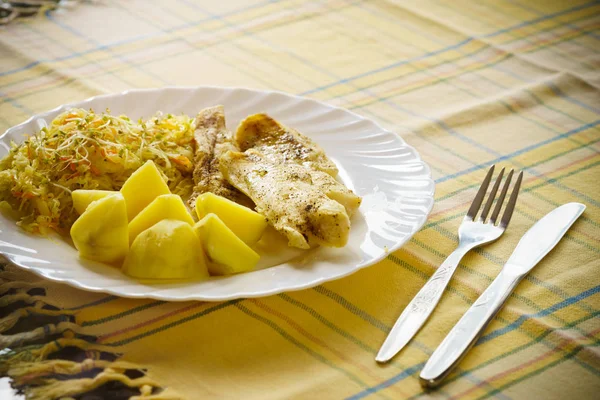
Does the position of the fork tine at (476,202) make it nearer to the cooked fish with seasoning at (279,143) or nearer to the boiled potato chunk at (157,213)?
the cooked fish with seasoning at (279,143)

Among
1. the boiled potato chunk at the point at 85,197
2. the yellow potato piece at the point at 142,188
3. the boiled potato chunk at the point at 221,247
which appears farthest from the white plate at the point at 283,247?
the yellow potato piece at the point at 142,188

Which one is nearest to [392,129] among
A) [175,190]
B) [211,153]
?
[211,153]

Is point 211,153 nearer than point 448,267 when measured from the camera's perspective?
No

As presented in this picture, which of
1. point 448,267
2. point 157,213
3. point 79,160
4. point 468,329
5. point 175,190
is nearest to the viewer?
point 468,329

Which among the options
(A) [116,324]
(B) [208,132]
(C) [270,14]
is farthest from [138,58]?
(A) [116,324]

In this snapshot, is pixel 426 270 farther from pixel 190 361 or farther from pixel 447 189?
pixel 190 361

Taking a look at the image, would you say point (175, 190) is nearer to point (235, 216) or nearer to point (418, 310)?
point (235, 216)
